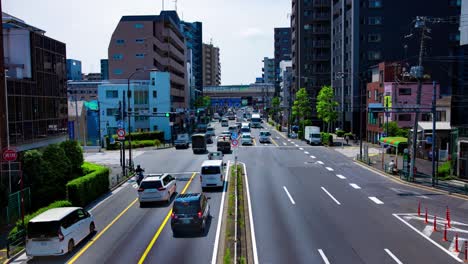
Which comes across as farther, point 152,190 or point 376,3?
point 376,3

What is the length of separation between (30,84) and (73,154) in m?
6.19

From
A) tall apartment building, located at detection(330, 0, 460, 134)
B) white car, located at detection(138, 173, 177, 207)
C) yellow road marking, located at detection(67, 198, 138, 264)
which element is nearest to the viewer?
yellow road marking, located at detection(67, 198, 138, 264)

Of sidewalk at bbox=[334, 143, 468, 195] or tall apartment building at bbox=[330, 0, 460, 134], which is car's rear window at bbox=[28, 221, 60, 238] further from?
tall apartment building at bbox=[330, 0, 460, 134]

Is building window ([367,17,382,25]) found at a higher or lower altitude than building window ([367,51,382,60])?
higher

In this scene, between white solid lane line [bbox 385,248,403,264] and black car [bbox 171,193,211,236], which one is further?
black car [bbox 171,193,211,236]

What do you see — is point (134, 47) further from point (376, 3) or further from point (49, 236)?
point (49, 236)

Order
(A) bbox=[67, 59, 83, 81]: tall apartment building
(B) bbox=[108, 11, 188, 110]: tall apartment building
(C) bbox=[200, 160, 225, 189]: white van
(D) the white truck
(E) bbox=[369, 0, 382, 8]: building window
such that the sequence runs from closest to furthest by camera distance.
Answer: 1. (C) bbox=[200, 160, 225, 189]: white van
2. (D) the white truck
3. (E) bbox=[369, 0, 382, 8]: building window
4. (B) bbox=[108, 11, 188, 110]: tall apartment building
5. (A) bbox=[67, 59, 83, 81]: tall apartment building

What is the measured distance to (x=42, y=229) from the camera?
19875 millimetres

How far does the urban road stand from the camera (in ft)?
65.0

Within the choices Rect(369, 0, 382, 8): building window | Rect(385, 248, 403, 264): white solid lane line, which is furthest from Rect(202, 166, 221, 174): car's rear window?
Rect(369, 0, 382, 8): building window

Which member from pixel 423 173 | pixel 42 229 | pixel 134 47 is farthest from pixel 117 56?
pixel 42 229

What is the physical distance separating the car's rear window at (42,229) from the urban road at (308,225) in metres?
1.21

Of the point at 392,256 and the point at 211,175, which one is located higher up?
the point at 211,175

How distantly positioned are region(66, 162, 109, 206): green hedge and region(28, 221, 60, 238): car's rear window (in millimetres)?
9333
